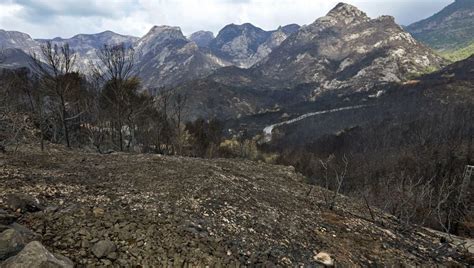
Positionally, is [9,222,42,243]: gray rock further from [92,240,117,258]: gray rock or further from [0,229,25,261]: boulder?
[92,240,117,258]: gray rock

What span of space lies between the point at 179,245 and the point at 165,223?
138 centimetres

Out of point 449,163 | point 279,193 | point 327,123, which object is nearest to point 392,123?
point 327,123

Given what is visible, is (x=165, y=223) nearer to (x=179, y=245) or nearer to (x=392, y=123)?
(x=179, y=245)

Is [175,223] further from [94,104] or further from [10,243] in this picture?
[94,104]

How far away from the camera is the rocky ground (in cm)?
1140

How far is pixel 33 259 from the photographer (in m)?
8.90

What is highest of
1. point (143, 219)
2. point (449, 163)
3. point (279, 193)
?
point (143, 219)

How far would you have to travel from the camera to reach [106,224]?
1235cm

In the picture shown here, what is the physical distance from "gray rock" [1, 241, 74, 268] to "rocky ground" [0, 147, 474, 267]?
5cm

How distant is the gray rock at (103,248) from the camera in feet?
36.0

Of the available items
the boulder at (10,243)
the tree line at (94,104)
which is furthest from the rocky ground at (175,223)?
the tree line at (94,104)

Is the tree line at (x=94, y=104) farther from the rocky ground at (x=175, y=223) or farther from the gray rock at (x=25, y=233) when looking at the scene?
the gray rock at (x=25, y=233)

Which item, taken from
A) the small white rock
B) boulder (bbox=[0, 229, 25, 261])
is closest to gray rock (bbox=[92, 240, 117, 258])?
boulder (bbox=[0, 229, 25, 261])

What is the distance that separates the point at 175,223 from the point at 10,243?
18.0 feet
